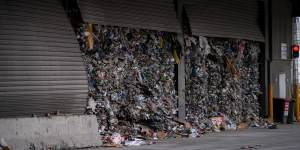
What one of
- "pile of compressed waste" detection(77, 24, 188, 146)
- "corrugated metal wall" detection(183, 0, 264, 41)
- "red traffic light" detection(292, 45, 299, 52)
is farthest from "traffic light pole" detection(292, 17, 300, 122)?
"pile of compressed waste" detection(77, 24, 188, 146)

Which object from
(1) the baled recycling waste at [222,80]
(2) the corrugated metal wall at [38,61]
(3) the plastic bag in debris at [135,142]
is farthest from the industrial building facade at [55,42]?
(3) the plastic bag in debris at [135,142]

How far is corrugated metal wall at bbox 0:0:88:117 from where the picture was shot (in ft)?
43.6

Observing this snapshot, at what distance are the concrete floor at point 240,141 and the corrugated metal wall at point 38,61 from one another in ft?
6.40

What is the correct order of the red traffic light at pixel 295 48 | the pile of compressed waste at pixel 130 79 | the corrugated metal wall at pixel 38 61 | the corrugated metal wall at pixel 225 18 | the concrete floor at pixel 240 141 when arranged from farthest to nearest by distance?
the red traffic light at pixel 295 48 < the corrugated metal wall at pixel 225 18 < the pile of compressed waste at pixel 130 79 < the concrete floor at pixel 240 141 < the corrugated metal wall at pixel 38 61

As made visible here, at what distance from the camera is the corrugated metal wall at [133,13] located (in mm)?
15664

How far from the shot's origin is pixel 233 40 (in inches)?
843

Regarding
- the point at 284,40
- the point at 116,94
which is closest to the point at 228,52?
the point at 284,40

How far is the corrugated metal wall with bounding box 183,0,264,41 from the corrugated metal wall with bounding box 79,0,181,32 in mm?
1003

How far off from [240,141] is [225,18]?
616 centimetres

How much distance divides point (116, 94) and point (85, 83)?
183 centimetres

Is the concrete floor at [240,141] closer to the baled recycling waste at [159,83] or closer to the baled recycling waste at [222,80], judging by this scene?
the baled recycling waste at [159,83]

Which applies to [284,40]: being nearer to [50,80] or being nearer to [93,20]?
[93,20]

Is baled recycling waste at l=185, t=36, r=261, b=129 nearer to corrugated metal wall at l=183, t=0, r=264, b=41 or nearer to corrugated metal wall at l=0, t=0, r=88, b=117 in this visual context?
corrugated metal wall at l=183, t=0, r=264, b=41

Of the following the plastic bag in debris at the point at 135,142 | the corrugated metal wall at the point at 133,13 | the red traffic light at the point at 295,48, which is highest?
the corrugated metal wall at the point at 133,13
